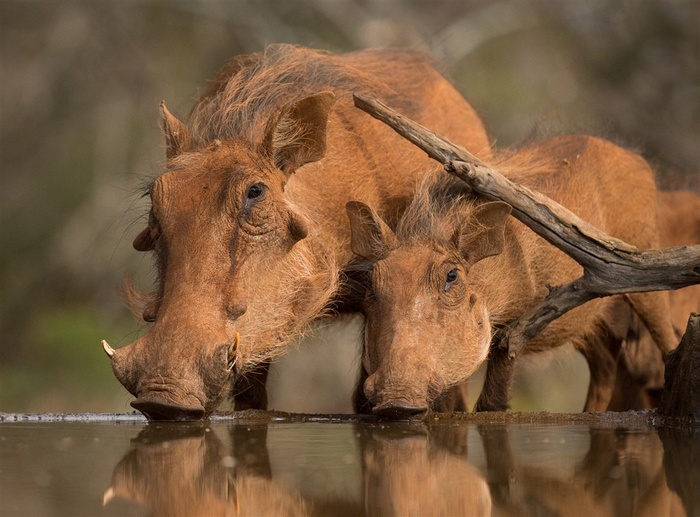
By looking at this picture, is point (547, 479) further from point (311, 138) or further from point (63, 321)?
point (63, 321)

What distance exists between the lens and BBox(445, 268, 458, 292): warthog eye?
4.74 m

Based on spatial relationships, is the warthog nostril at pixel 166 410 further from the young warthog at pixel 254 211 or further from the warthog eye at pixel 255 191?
the warthog eye at pixel 255 191

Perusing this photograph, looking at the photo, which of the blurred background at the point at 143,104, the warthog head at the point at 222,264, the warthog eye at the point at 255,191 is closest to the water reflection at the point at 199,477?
the warthog head at the point at 222,264

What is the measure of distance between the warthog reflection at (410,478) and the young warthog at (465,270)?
553 millimetres

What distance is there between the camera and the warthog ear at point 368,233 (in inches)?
190

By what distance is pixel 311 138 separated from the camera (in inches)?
186

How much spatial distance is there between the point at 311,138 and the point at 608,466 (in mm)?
1934

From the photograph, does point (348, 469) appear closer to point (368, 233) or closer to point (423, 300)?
point (423, 300)

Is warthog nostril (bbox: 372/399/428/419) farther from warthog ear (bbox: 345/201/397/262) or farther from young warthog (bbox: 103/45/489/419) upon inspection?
warthog ear (bbox: 345/201/397/262)

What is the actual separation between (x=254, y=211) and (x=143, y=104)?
7404mm

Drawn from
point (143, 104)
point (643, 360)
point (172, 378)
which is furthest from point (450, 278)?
point (143, 104)

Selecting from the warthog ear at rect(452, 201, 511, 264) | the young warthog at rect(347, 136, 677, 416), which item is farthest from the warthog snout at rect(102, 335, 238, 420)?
the warthog ear at rect(452, 201, 511, 264)

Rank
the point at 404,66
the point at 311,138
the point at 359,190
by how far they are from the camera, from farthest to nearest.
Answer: the point at 404,66, the point at 359,190, the point at 311,138

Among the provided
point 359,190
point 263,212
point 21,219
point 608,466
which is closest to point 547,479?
point 608,466
